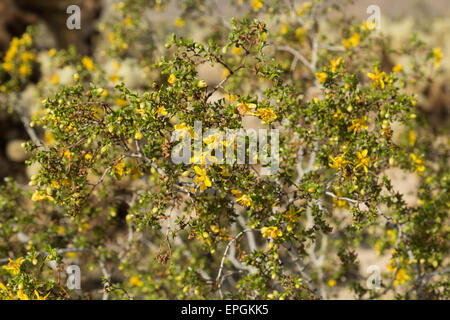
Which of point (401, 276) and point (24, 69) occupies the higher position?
point (24, 69)

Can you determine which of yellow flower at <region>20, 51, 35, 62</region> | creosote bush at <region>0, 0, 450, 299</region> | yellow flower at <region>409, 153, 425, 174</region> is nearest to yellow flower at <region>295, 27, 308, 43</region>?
creosote bush at <region>0, 0, 450, 299</region>

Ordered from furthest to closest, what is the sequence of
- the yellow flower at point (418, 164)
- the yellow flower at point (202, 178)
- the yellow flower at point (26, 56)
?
the yellow flower at point (26, 56) < the yellow flower at point (418, 164) < the yellow flower at point (202, 178)

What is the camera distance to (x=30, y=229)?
3391 mm

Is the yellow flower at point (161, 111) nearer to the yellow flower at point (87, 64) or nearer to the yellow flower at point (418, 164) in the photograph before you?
the yellow flower at point (418, 164)

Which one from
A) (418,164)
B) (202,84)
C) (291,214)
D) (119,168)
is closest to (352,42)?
(418,164)

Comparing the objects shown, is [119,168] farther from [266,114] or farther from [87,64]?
[87,64]

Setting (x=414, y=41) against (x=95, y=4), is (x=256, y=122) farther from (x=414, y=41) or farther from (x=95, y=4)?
(x=95, y=4)

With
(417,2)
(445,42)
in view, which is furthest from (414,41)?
(417,2)

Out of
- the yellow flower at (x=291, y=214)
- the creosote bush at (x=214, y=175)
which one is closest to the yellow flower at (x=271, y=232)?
the creosote bush at (x=214, y=175)

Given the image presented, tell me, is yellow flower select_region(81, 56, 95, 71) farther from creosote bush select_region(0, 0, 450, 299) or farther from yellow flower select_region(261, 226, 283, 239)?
yellow flower select_region(261, 226, 283, 239)

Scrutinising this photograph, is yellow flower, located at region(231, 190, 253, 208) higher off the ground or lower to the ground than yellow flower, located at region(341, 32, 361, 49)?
lower

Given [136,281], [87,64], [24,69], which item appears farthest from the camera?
[24,69]

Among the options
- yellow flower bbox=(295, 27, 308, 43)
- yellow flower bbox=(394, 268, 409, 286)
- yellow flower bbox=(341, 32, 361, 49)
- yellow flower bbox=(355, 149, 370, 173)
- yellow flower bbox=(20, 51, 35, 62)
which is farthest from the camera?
yellow flower bbox=(20, 51, 35, 62)

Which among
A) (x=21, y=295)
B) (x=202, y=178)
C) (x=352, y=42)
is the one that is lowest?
(x=21, y=295)
